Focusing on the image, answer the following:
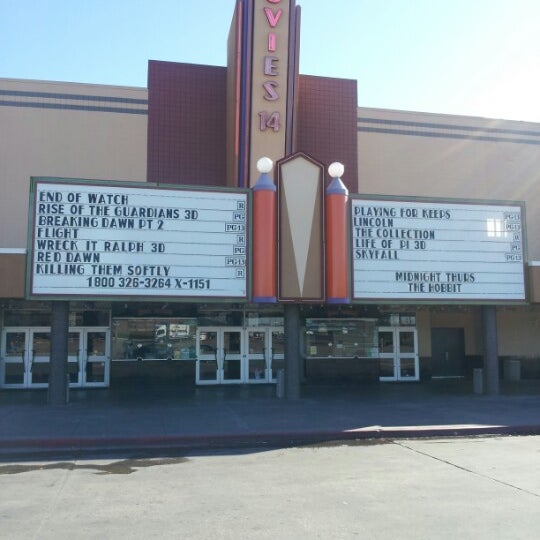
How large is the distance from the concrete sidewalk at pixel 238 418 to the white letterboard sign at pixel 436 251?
300cm

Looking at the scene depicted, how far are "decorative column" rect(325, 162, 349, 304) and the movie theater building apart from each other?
0.06 m

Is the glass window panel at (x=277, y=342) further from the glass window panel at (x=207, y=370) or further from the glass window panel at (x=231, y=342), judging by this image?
the glass window panel at (x=207, y=370)

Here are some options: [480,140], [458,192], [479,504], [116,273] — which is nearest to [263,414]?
[116,273]

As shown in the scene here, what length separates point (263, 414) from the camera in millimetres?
13703

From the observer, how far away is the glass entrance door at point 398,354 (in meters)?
22.4

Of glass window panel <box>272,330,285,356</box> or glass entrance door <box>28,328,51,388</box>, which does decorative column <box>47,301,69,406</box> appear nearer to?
glass entrance door <box>28,328,51,388</box>

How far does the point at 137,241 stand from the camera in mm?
14891

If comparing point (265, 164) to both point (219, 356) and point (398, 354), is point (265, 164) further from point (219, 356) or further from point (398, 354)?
point (398, 354)

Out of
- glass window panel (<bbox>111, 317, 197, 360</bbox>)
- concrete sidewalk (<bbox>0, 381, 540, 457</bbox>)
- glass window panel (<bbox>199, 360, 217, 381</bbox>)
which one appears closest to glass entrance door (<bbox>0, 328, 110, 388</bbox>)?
glass window panel (<bbox>111, 317, 197, 360</bbox>)

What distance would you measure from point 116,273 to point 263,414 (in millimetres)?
4908

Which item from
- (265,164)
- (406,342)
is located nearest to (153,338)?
(265,164)

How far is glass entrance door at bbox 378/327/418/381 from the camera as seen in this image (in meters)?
22.4

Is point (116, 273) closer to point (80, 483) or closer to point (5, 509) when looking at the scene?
point (80, 483)

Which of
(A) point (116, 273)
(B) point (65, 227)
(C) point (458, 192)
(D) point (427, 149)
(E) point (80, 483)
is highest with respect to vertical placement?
(D) point (427, 149)
